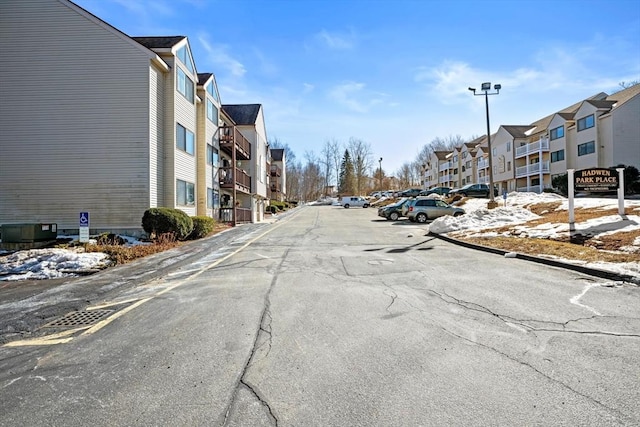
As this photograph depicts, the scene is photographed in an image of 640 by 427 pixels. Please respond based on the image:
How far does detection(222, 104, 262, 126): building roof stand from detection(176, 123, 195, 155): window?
1900 centimetres

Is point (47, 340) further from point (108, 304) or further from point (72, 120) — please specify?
point (72, 120)

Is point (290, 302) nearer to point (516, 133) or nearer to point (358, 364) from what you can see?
point (358, 364)

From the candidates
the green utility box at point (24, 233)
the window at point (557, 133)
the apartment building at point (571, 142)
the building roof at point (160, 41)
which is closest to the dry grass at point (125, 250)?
the green utility box at point (24, 233)

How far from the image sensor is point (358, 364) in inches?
154

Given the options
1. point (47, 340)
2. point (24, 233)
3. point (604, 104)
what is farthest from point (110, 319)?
point (604, 104)

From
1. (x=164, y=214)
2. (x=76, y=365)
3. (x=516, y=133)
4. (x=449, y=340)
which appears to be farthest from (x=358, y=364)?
(x=516, y=133)

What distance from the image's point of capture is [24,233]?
13375 mm

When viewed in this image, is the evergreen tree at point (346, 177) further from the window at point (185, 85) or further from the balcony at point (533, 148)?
the window at point (185, 85)

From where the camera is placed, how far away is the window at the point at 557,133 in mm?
43562

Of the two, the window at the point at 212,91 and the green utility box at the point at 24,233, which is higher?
the window at the point at 212,91

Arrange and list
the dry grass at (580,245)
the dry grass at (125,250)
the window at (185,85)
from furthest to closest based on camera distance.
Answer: the window at (185,85)
the dry grass at (125,250)
the dry grass at (580,245)

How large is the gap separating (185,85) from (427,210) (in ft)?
60.4

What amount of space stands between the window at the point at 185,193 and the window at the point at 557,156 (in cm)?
4128

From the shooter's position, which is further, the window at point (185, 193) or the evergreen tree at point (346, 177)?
the evergreen tree at point (346, 177)
